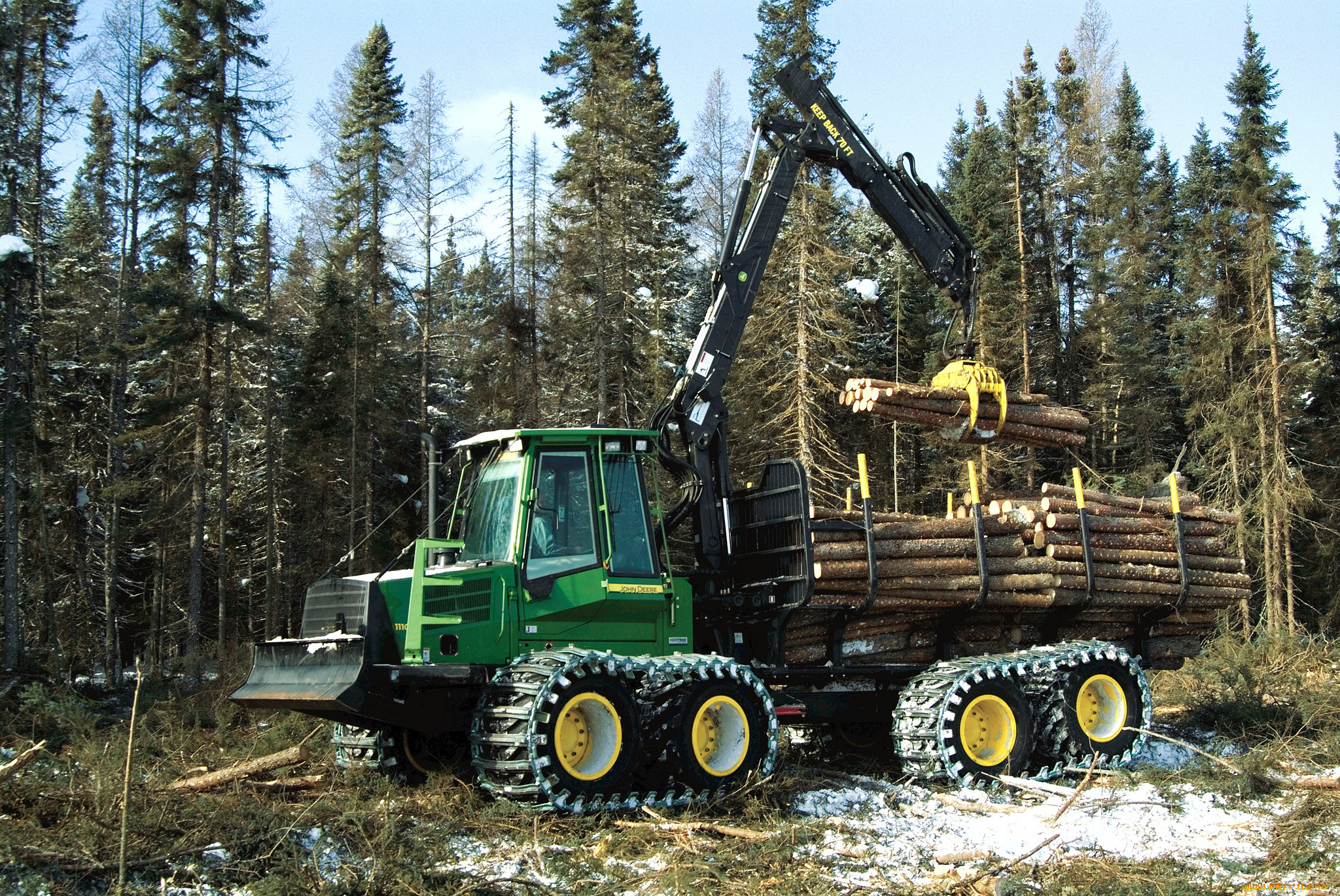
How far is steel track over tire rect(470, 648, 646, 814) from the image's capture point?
28.3 feet

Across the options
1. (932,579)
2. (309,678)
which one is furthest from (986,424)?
(309,678)

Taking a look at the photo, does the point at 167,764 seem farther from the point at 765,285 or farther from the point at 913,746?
the point at 765,285

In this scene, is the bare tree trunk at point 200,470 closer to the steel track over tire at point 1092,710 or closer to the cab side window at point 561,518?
the cab side window at point 561,518

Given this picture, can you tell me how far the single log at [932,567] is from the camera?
1092 centimetres

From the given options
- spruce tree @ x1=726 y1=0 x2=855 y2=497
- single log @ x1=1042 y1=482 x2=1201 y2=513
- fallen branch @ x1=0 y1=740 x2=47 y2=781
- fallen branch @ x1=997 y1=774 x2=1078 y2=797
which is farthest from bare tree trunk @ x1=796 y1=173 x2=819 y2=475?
fallen branch @ x1=0 y1=740 x2=47 y2=781

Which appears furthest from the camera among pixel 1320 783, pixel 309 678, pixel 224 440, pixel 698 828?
pixel 224 440

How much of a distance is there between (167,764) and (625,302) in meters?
19.1

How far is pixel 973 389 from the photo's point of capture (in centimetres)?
1228

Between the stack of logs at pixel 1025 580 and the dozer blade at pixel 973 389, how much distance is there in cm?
86

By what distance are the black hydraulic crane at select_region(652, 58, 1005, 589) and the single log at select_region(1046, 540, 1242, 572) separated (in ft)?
4.77

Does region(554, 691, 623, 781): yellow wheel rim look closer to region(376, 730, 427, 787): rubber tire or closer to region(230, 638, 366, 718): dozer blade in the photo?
region(230, 638, 366, 718): dozer blade

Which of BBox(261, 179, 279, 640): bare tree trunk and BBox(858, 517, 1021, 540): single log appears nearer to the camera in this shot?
BBox(858, 517, 1021, 540): single log

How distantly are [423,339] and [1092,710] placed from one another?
23.6 metres

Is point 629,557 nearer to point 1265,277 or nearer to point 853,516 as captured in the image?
point 853,516
